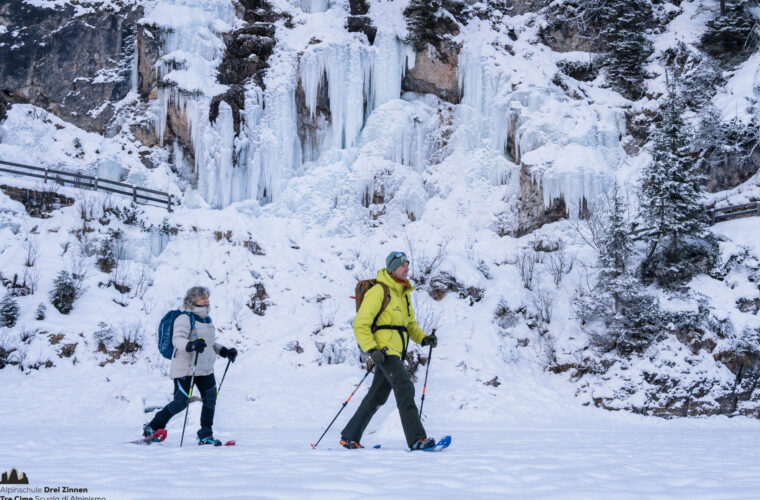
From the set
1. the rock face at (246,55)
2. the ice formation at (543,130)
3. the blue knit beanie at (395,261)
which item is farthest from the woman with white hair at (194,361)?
the rock face at (246,55)

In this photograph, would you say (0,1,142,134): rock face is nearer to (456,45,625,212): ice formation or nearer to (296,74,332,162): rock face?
(296,74,332,162): rock face

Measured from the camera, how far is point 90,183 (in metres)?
16.4

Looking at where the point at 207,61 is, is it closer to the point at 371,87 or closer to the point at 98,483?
the point at 371,87

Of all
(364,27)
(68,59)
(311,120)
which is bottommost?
(311,120)

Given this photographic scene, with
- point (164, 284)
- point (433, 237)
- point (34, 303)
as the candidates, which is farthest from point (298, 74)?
point (34, 303)

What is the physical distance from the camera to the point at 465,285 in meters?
14.7

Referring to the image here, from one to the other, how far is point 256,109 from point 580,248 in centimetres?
1293

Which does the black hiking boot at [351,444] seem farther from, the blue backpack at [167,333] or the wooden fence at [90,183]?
the wooden fence at [90,183]

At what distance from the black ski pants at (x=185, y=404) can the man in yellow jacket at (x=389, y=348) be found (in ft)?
5.09

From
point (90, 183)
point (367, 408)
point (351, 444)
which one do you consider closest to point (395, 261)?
point (367, 408)

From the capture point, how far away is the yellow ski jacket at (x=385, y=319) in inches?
174

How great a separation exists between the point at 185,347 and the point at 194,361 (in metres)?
0.25

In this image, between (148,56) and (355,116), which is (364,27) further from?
(148,56)

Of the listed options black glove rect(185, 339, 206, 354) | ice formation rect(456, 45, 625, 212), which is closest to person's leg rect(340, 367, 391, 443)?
black glove rect(185, 339, 206, 354)
